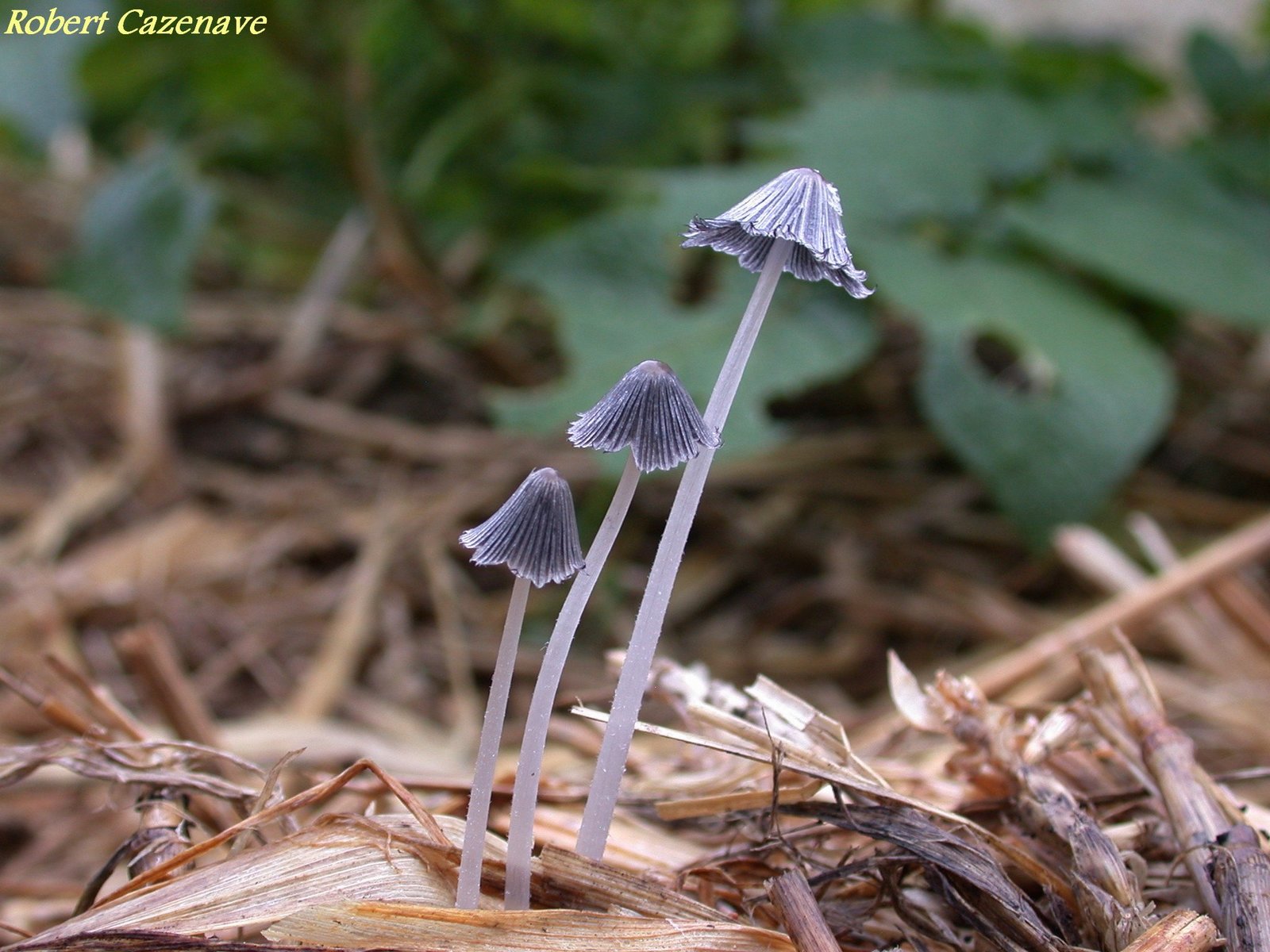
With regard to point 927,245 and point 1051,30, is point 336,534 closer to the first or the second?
point 927,245

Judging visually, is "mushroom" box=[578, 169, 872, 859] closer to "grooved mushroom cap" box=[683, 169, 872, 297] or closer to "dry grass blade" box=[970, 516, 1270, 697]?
"grooved mushroom cap" box=[683, 169, 872, 297]

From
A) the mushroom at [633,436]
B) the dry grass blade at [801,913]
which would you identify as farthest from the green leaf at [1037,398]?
the mushroom at [633,436]

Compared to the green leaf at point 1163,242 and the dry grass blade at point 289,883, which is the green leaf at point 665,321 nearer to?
the green leaf at point 1163,242

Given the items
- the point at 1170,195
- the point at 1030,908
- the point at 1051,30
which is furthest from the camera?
the point at 1051,30

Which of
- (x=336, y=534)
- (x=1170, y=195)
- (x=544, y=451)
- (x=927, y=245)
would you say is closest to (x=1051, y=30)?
(x=1170, y=195)

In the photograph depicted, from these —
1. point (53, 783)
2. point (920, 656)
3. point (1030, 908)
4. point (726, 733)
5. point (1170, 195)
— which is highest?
point (1170, 195)
